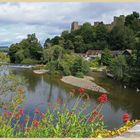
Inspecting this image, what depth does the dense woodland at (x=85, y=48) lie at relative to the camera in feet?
86.9

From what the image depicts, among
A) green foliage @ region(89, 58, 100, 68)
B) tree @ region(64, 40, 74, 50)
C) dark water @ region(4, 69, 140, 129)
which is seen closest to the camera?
dark water @ region(4, 69, 140, 129)

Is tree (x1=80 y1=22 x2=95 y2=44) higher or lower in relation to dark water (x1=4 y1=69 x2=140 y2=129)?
higher

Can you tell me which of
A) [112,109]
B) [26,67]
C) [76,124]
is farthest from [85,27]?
[76,124]

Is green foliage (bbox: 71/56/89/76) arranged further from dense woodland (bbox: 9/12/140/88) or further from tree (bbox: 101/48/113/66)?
tree (bbox: 101/48/113/66)

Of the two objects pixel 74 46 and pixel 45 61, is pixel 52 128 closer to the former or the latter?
pixel 45 61

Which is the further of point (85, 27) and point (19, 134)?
point (85, 27)

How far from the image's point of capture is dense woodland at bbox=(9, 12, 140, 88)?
86.9ft

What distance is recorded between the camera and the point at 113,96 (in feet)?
62.8

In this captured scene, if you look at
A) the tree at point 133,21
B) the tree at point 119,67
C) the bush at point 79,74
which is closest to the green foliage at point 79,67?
the bush at point 79,74

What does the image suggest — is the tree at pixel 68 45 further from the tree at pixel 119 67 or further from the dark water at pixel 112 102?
the dark water at pixel 112 102

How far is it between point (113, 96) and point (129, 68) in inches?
267

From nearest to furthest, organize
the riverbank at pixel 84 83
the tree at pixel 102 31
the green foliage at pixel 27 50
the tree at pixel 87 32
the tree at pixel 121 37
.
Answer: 1. the riverbank at pixel 84 83
2. the green foliage at pixel 27 50
3. the tree at pixel 121 37
4. the tree at pixel 102 31
5. the tree at pixel 87 32

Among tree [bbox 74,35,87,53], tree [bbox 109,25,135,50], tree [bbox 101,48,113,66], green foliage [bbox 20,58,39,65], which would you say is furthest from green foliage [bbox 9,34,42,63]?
tree [bbox 109,25,135,50]

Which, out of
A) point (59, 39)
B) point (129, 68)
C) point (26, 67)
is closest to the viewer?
point (129, 68)
